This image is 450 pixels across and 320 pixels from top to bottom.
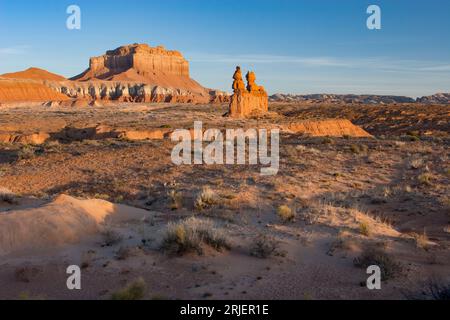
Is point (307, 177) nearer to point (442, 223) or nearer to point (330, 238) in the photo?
point (442, 223)

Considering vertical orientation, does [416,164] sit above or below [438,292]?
above

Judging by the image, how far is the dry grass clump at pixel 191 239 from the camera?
7.16m

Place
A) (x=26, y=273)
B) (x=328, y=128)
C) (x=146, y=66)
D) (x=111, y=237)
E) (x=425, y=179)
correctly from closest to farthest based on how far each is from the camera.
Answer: (x=26, y=273), (x=111, y=237), (x=425, y=179), (x=328, y=128), (x=146, y=66)

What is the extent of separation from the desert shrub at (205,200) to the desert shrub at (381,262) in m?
4.71

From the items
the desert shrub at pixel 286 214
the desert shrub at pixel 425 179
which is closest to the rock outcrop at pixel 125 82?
the desert shrub at pixel 425 179

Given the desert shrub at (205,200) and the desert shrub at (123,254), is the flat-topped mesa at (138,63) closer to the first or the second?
the desert shrub at (205,200)

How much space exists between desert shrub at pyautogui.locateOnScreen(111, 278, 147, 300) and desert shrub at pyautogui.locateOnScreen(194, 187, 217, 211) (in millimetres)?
5188

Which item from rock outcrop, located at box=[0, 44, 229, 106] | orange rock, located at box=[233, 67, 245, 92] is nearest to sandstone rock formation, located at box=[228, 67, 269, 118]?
orange rock, located at box=[233, 67, 245, 92]

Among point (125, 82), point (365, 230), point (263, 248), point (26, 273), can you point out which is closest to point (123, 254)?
point (26, 273)

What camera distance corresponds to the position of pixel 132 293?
17.4 feet

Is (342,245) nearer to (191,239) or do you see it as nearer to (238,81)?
(191,239)

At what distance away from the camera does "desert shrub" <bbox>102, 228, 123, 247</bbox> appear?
773cm

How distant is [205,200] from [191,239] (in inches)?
153

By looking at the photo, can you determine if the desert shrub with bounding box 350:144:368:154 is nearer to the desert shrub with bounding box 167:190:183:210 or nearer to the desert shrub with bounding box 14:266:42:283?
the desert shrub with bounding box 167:190:183:210
